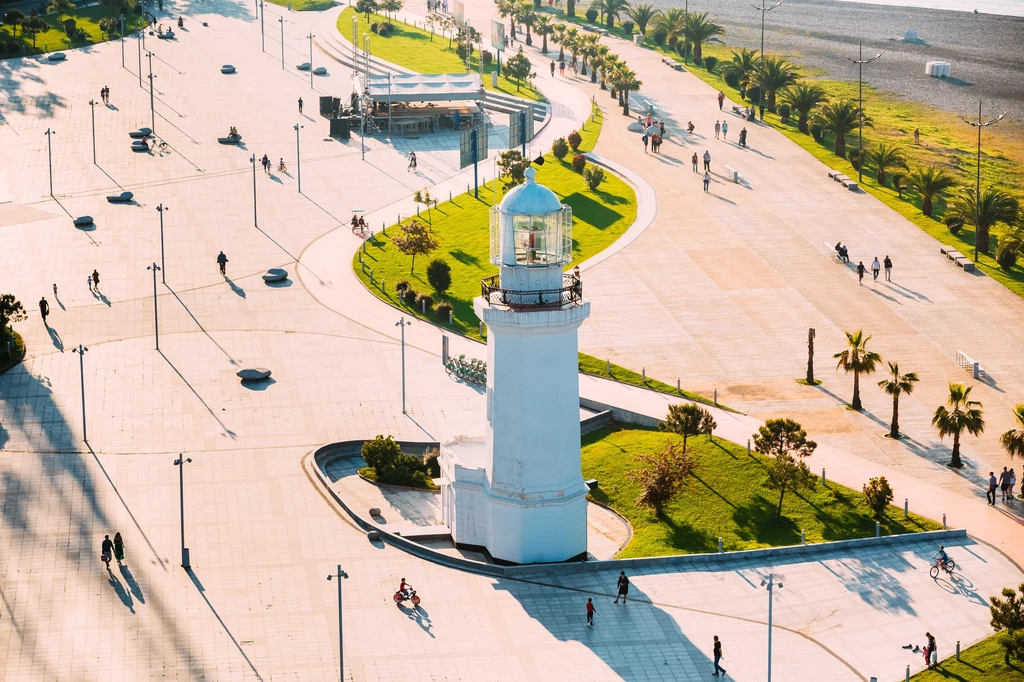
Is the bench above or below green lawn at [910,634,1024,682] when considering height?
above

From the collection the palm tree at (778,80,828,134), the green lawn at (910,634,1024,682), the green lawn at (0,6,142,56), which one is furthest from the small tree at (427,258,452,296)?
the green lawn at (0,6,142,56)

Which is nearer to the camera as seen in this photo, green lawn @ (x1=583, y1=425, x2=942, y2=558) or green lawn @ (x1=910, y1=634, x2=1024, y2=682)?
green lawn @ (x1=910, y1=634, x2=1024, y2=682)

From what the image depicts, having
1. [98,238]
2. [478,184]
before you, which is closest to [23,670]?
[98,238]

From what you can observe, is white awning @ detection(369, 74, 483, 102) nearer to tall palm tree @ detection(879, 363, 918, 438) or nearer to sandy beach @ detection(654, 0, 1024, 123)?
sandy beach @ detection(654, 0, 1024, 123)

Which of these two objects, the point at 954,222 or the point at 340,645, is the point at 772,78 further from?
the point at 340,645

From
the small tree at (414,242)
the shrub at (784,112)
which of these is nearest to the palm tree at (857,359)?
the small tree at (414,242)

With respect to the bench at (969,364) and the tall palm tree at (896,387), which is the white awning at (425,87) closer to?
the bench at (969,364)
